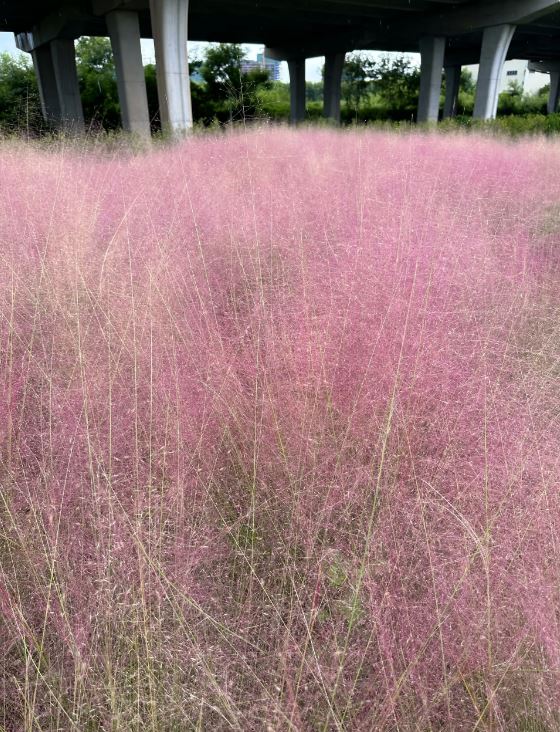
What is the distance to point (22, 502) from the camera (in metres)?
1.35

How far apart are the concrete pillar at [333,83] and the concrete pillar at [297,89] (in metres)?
1.47

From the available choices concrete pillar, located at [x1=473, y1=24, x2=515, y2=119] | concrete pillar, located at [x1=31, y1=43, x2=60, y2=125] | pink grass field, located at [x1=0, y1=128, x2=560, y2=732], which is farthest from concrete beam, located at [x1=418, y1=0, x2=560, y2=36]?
pink grass field, located at [x1=0, y1=128, x2=560, y2=732]

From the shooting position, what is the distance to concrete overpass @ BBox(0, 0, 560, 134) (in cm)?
1159

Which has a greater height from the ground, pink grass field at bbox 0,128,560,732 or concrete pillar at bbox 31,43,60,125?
concrete pillar at bbox 31,43,60,125

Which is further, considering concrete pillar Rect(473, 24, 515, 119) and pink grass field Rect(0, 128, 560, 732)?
concrete pillar Rect(473, 24, 515, 119)

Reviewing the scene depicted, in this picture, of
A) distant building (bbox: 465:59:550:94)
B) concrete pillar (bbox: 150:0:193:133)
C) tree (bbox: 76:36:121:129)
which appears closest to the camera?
concrete pillar (bbox: 150:0:193:133)

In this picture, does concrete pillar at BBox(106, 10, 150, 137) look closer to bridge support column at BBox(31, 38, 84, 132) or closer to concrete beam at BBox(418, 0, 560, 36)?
bridge support column at BBox(31, 38, 84, 132)

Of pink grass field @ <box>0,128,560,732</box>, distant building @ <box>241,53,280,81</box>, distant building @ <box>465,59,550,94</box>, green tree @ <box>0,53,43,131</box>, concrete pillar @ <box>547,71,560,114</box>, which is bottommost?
pink grass field @ <box>0,128,560,732</box>

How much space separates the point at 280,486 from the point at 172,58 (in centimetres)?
1273

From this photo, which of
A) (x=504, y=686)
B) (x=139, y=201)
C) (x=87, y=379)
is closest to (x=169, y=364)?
(x=87, y=379)

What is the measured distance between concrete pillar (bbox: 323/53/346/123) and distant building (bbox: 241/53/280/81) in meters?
3.65

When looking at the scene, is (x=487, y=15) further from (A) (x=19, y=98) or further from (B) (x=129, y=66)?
(A) (x=19, y=98)

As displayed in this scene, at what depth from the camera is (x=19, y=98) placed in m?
4.43

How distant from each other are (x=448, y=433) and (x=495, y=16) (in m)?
18.9
